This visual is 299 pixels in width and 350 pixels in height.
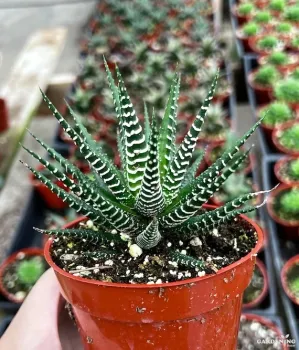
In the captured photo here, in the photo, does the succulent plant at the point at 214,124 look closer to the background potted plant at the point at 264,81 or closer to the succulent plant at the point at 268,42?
the background potted plant at the point at 264,81

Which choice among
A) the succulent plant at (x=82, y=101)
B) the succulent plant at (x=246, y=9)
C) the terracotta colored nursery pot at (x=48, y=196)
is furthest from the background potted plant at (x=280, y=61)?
the terracotta colored nursery pot at (x=48, y=196)

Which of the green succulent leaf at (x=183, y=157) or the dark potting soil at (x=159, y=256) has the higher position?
the green succulent leaf at (x=183, y=157)

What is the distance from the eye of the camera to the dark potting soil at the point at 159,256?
839 mm

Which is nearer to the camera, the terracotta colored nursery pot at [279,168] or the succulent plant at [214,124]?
the terracotta colored nursery pot at [279,168]

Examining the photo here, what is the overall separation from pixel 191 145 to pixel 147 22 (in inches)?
134

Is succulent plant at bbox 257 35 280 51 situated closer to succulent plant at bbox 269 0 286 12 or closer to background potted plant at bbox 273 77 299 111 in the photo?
succulent plant at bbox 269 0 286 12

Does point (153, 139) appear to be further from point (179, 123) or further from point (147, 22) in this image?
point (147, 22)

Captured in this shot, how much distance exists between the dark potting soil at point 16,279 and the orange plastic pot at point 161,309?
1.06 metres

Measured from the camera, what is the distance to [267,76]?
9.82 feet

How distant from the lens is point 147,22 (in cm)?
405

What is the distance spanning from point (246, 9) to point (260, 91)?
4.27ft

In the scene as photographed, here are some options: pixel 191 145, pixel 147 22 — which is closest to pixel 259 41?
pixel 147 22

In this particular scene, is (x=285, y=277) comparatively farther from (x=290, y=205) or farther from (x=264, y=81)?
(x=264, y=81)

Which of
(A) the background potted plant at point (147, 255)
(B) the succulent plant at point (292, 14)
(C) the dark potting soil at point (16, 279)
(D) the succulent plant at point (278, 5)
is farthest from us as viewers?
(D) the succulent plant at point (278, 5)
